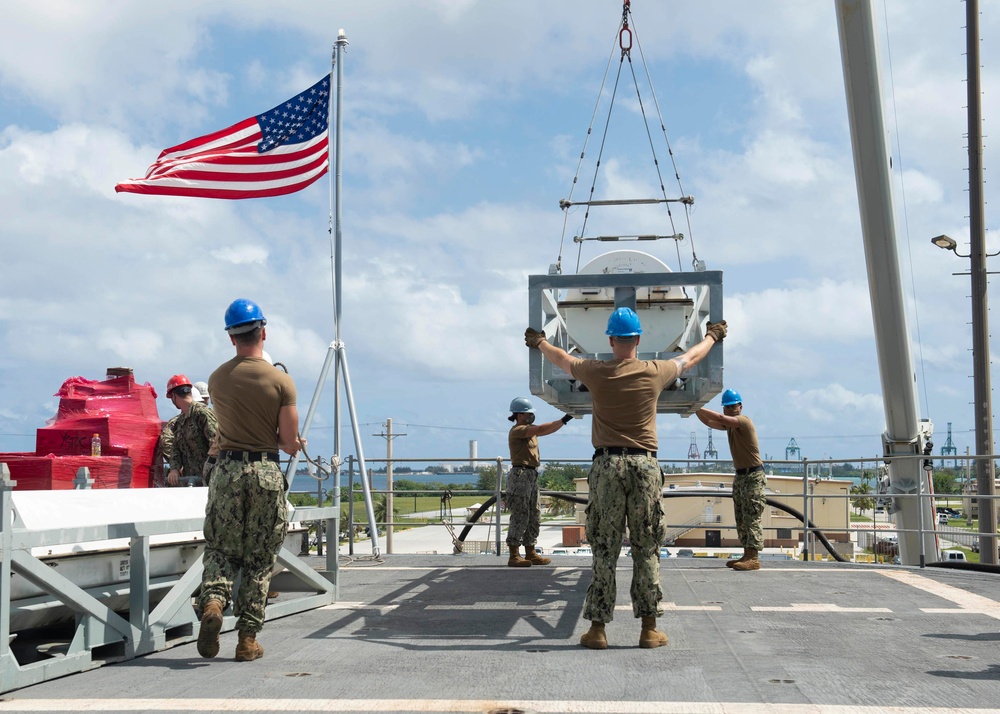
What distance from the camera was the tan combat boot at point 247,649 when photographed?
18.4ft

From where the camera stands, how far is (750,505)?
1083cm

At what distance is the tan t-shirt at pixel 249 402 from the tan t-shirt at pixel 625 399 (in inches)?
76.4

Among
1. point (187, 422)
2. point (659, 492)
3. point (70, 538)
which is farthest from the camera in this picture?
point (187, 422)

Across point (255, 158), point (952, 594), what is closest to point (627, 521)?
point (952, 594)

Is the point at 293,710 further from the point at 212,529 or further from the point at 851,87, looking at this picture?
the point at 851,87

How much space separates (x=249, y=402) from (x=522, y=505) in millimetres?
5644

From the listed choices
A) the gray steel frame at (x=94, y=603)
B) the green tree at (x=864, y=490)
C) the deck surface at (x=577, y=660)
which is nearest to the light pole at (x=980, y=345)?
the green tree at (x=864, y=490)

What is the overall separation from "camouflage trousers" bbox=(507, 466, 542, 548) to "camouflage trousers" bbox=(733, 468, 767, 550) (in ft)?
7.34

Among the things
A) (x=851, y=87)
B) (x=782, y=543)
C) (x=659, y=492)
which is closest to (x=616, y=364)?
(x=659, y=492)

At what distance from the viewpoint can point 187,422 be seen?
8.61m

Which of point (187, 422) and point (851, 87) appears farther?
point (851, 87)

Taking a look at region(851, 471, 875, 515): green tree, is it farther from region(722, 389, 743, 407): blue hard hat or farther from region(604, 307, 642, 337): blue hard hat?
region(604, 307, 642, 337): blue hard hat

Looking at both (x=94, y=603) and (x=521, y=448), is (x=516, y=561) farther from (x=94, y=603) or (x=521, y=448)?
(x=94, y=603)

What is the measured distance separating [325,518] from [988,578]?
21.9 feet
